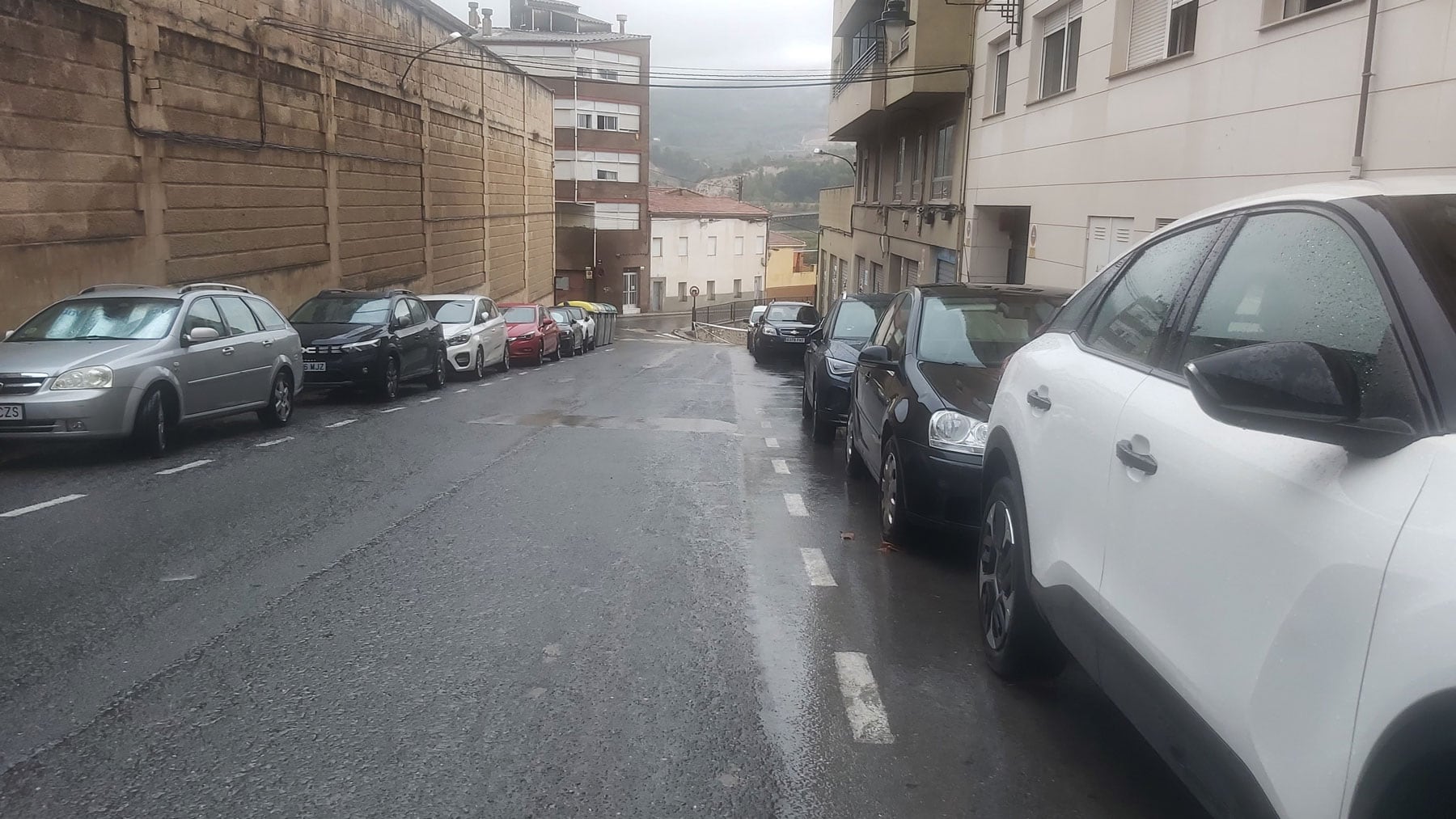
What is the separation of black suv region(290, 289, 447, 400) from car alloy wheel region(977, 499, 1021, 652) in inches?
465

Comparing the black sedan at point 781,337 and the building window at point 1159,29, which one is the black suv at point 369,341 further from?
Result: the black sedan at point 781,337

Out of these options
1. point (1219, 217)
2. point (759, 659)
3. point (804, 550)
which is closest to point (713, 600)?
point (759, 659)

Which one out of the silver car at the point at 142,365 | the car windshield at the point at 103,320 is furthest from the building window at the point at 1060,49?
the car windshield at the point at 103,320

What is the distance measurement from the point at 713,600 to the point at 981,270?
627 inches

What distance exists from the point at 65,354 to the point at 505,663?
699cm

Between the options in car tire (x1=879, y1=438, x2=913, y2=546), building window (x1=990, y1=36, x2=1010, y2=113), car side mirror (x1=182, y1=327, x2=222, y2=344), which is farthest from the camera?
building window (x1=990, y1=36, x2=1010, y2=113)

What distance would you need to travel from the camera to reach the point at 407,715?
14.2ft

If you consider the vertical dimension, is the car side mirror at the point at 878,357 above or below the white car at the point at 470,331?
above

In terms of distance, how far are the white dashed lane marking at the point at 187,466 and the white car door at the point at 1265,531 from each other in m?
8.23

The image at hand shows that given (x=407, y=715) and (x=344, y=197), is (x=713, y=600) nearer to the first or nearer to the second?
(x=407, y=715)

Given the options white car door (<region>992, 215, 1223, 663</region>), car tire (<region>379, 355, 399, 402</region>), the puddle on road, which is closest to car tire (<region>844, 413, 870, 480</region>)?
the puddle on road

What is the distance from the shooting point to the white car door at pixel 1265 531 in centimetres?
224

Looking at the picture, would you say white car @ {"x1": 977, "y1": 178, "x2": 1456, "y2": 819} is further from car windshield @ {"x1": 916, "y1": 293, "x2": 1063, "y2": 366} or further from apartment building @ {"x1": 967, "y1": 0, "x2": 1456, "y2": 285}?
apartment building @ {"x1": 967, "y1": 0, "x2": 1456, "y2": 285}

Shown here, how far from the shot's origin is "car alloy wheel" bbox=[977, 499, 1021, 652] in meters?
4.73
